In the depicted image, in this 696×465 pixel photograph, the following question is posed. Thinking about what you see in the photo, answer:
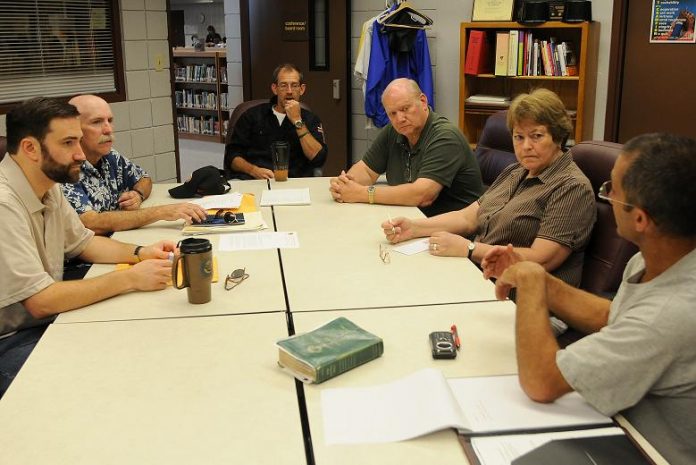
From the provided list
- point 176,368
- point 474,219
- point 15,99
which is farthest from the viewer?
point 15,99

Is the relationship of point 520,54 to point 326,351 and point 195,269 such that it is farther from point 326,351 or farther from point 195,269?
point 326,351

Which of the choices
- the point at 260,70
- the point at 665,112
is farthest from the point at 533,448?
the point at 260,70

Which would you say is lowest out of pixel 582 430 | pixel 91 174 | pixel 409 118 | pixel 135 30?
pixel 582 430

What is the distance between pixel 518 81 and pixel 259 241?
3.52m

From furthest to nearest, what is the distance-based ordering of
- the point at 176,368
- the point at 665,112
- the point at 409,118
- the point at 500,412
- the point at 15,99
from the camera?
the point at 665,112 < the point at 15,99 < the point at 409,118 < the point at 176,368 < the point at 500,412

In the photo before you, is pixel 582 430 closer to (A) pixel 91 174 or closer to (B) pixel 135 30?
(A) pixel 91 174

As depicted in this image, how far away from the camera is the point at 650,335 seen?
1.28 meters

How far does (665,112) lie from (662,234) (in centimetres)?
382

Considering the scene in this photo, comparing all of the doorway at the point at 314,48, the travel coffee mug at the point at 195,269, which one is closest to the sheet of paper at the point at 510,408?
the travel coffee mug at the point at 195,269

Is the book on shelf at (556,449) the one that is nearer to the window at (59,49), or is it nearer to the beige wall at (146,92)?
the window at (59,49)

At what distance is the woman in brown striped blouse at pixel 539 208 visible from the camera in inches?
92.7

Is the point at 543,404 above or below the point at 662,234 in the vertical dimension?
below

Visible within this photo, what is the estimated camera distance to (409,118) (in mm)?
3293

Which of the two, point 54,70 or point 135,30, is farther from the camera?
point 135,30
